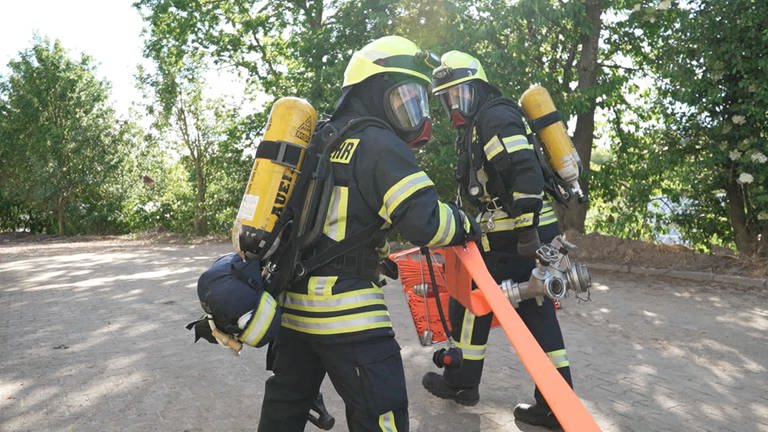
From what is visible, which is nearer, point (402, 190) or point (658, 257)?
point (402, 190)

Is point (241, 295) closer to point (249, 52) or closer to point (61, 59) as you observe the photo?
point (249, 52)

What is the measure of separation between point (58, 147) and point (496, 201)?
72.4ft

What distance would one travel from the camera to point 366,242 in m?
2.44

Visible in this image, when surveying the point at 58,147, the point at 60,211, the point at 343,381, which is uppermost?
the point at 58,147

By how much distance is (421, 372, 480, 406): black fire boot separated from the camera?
3.87 metres

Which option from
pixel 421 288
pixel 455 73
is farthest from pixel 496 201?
pixel 455 73

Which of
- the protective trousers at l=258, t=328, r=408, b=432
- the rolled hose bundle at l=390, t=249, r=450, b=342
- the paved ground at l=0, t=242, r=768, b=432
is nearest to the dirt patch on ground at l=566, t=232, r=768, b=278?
the paved ground at l=0, t=242, r=768, b=432

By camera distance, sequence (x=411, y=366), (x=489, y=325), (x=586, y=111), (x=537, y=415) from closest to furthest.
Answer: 1. (x=537, y=415)
2. (x=489, y=325)
3. (x=411, y=366)
4. (x=586, y=111)

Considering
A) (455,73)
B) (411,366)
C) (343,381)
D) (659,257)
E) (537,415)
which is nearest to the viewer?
(343,381)

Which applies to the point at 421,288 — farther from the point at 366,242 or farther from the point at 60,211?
the point at 60,211

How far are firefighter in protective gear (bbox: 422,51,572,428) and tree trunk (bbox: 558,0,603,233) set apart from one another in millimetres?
6499

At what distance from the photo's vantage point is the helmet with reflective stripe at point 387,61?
8.33 ft

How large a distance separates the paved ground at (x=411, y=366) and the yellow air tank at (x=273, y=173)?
5.67 feet

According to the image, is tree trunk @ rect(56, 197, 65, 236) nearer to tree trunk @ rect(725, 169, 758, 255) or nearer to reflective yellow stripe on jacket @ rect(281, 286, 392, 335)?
tree trunk @ rect(725, 169, 758, 255)
